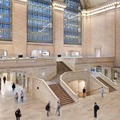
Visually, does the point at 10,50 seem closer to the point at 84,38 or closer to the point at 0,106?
the point at 0,106

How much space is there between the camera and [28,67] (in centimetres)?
1942

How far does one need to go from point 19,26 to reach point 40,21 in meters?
4.39

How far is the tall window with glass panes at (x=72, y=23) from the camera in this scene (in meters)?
33.0

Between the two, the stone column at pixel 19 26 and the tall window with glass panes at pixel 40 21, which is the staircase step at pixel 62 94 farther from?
the tall window with glass panes at pixel 40 21

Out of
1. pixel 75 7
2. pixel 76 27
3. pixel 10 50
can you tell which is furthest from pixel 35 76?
pixel 75 7

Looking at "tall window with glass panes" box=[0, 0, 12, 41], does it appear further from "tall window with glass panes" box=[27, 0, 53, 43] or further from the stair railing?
the stair railing

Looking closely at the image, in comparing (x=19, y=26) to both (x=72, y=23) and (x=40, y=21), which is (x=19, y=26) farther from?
(x=72, y=23)

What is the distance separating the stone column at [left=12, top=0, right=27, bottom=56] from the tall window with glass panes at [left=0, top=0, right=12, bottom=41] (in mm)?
630

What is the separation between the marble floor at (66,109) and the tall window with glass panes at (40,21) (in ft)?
41.8

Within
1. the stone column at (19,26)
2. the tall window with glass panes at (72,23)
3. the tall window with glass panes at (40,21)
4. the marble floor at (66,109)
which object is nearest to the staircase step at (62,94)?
the marble floor at (66,109)

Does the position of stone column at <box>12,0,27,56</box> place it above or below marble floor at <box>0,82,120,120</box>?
above

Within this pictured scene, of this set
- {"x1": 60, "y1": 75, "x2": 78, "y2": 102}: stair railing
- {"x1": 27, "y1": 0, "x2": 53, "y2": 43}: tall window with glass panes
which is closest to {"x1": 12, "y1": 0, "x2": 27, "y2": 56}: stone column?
{"x1": 27, "y1": 0, "x2": 53, "y2": 43}: tall window with glass panes

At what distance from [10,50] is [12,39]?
1.67m

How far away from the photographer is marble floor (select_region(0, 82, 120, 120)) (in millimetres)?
13141
